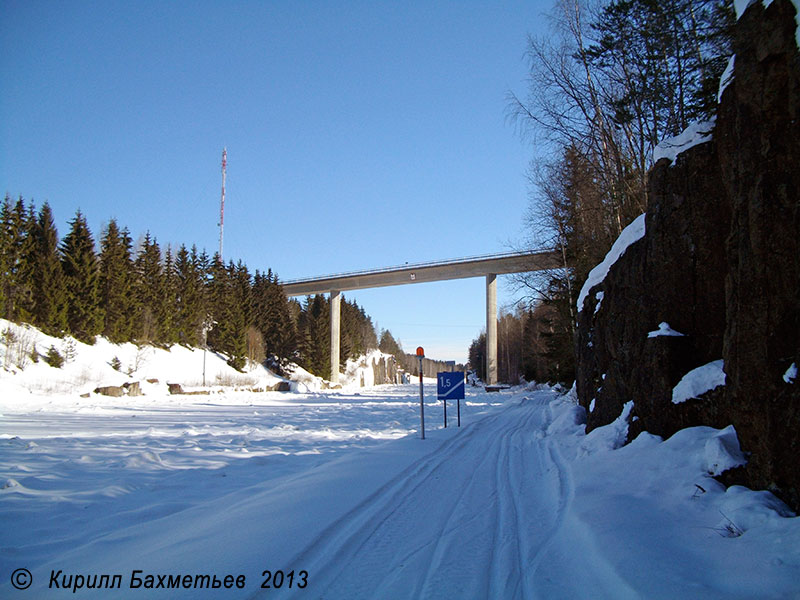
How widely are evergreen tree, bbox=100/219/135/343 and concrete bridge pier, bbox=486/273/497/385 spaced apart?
3930 cm

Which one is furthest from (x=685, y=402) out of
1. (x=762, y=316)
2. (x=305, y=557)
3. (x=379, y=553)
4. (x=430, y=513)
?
(x=305, y=557)

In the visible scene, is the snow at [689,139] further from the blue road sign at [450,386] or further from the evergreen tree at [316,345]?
the evergreen tree at [316,345]

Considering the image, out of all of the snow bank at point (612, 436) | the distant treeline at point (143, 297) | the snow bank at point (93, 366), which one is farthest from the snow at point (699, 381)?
the distant treeline at point (143, 297)

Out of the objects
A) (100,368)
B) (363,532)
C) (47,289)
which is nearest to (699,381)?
(363,532)

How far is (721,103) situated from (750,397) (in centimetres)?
411

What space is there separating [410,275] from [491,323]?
40.5 feet

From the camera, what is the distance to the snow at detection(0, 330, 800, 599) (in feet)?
13.0

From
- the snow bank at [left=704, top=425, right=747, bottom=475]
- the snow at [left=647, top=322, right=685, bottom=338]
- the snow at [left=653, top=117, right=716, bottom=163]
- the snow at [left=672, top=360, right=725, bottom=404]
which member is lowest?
the snow bank at [left=704, top=425, right=747, bottom=475]

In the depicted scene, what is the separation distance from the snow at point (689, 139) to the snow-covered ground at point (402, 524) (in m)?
4.66

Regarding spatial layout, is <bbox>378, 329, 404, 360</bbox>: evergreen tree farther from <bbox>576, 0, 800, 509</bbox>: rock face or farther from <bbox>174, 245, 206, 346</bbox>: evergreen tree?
<bbox>576, 0, 800, 509</bbox>: rock face

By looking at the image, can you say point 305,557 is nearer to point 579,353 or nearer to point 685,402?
point 685,402

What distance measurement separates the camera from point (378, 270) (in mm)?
65562

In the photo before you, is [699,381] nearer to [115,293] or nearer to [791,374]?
[791,374]

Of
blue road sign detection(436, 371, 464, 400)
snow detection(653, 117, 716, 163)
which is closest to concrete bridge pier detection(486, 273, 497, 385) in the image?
blue road sign detection(436, 371, 464, 400)
